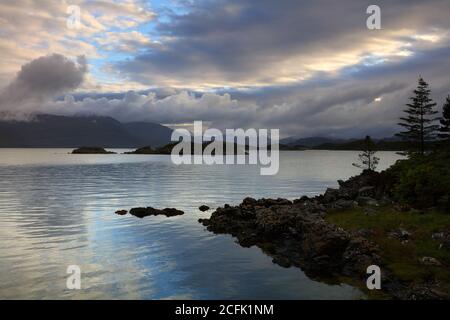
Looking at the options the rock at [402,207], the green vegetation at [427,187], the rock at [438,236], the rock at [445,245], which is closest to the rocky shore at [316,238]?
the green vegetation at [427,187]

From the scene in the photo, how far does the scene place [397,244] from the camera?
111 feet

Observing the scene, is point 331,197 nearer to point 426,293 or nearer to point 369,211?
point 369,211

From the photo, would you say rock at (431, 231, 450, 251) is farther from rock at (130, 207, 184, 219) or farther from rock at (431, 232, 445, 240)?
rock at (130, 207, 184, 219)

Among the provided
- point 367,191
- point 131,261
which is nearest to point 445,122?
point 367,191

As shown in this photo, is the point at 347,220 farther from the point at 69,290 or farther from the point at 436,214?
the point at 69,290

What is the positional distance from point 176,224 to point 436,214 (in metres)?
29.8

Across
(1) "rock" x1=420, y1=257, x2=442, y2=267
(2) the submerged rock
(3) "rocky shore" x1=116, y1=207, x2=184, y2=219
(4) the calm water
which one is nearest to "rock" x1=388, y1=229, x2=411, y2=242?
(2) the submerged rock

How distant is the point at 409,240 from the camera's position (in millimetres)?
34781

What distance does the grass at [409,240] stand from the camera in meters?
28.0

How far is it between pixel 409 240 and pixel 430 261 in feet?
17.4

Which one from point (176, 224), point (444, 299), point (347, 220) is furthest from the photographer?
point (176, 224)

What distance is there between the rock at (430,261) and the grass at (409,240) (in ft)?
0.95

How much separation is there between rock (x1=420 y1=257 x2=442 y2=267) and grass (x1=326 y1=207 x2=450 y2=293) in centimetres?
29
